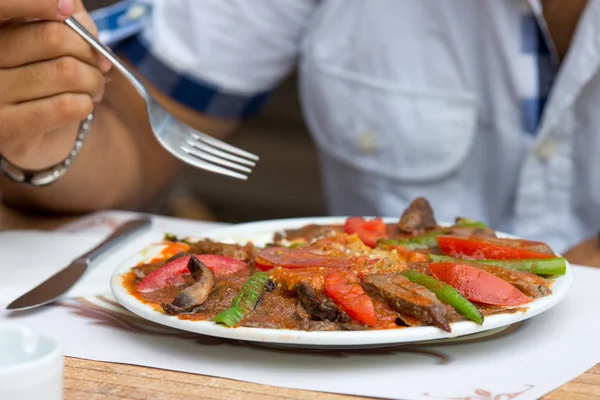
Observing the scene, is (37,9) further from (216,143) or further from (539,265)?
(539,265)

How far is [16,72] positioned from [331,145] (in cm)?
106

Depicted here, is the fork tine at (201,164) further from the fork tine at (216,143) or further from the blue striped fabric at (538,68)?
the blue striped fabric at (538,68)

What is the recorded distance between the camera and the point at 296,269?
0.97m

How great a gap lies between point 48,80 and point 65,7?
120 millimetres

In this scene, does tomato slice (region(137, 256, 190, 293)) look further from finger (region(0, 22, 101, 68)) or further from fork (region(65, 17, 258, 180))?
finger (region(0, 22, 101, 68))

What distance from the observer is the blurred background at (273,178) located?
3.29 m

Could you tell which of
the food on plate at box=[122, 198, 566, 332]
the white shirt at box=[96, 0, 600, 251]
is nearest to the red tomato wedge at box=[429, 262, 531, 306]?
the food on plate at box=[122, 198, 566, 332]

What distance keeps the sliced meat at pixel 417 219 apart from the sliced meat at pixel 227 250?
25cm

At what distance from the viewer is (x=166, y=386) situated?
2.73 ft

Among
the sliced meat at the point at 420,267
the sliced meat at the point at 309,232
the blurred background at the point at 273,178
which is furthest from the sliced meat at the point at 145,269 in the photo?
the blurred background at the point at 273,178

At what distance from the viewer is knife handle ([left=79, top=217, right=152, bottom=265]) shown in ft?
4.15

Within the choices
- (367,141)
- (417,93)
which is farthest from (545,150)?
(367,141)

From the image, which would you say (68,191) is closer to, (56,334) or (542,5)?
(56,334)

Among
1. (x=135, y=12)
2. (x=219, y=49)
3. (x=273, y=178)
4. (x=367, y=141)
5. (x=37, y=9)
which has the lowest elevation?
(x=273, y=178)
